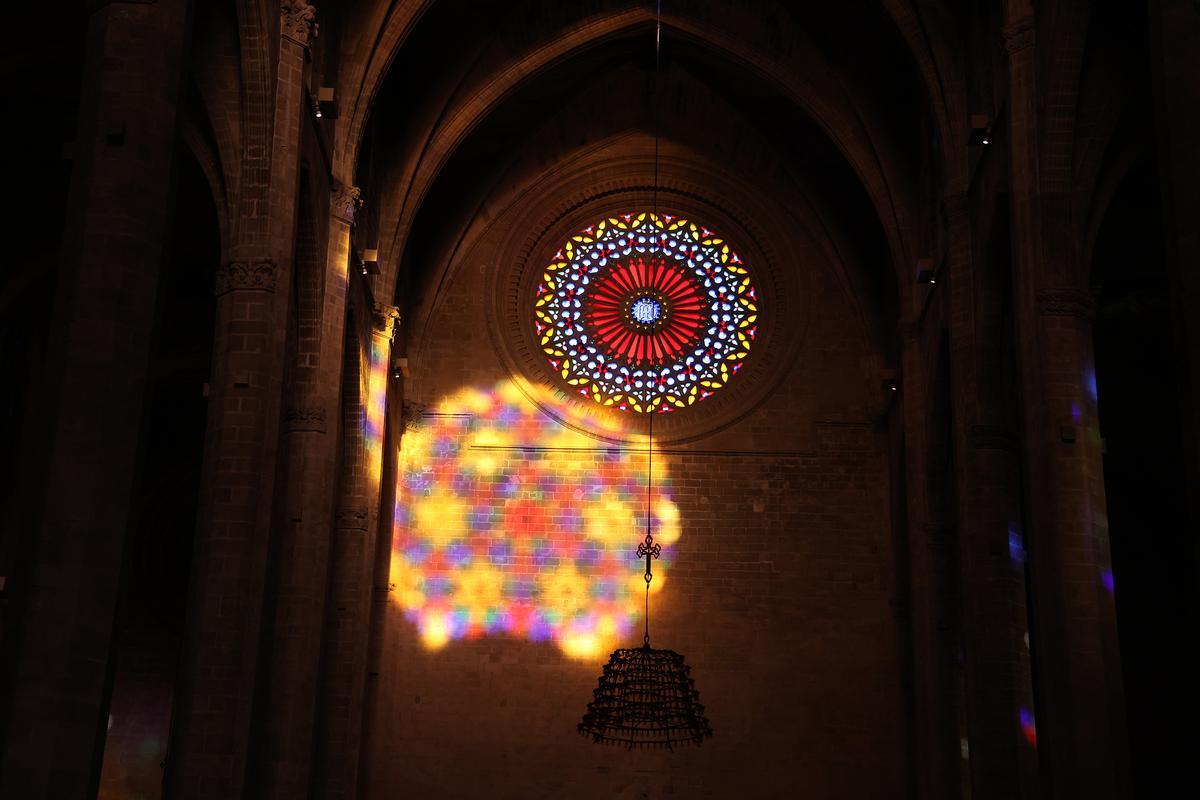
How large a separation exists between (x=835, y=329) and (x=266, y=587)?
43.9ft

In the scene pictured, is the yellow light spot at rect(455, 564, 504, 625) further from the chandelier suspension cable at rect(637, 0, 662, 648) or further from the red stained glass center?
A: the red stained glass center

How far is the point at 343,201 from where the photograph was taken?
1819cm

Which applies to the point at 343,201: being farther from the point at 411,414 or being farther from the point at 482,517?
the point at 482,517

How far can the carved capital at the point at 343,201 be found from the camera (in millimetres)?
18141

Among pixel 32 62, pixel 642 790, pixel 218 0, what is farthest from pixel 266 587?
pixel 642 790

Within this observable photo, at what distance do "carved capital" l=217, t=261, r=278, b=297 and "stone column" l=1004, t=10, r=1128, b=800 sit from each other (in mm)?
6974

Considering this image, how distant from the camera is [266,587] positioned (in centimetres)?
1368

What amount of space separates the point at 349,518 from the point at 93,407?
11.0 metres

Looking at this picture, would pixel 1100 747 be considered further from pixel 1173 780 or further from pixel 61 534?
pixel 1173 780

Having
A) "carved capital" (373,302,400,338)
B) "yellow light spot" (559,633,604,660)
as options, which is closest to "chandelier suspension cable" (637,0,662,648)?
"yellow light spot" (559,633,604,660)

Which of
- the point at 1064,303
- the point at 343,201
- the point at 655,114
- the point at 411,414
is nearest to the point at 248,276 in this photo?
the point at 343,201

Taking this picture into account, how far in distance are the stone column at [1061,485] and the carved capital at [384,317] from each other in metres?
9.62

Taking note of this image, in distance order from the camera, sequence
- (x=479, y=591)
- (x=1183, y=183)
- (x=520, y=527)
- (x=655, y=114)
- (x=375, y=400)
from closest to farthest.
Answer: (x=1183, y=183) → (x=375, y=400) → (x=479, y=591) → (x=520, y=527) → (x=655, y=114)

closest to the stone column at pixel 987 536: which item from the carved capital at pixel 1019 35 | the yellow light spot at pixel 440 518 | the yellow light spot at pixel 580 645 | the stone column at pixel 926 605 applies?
the carved capital at pixel 1019 35
